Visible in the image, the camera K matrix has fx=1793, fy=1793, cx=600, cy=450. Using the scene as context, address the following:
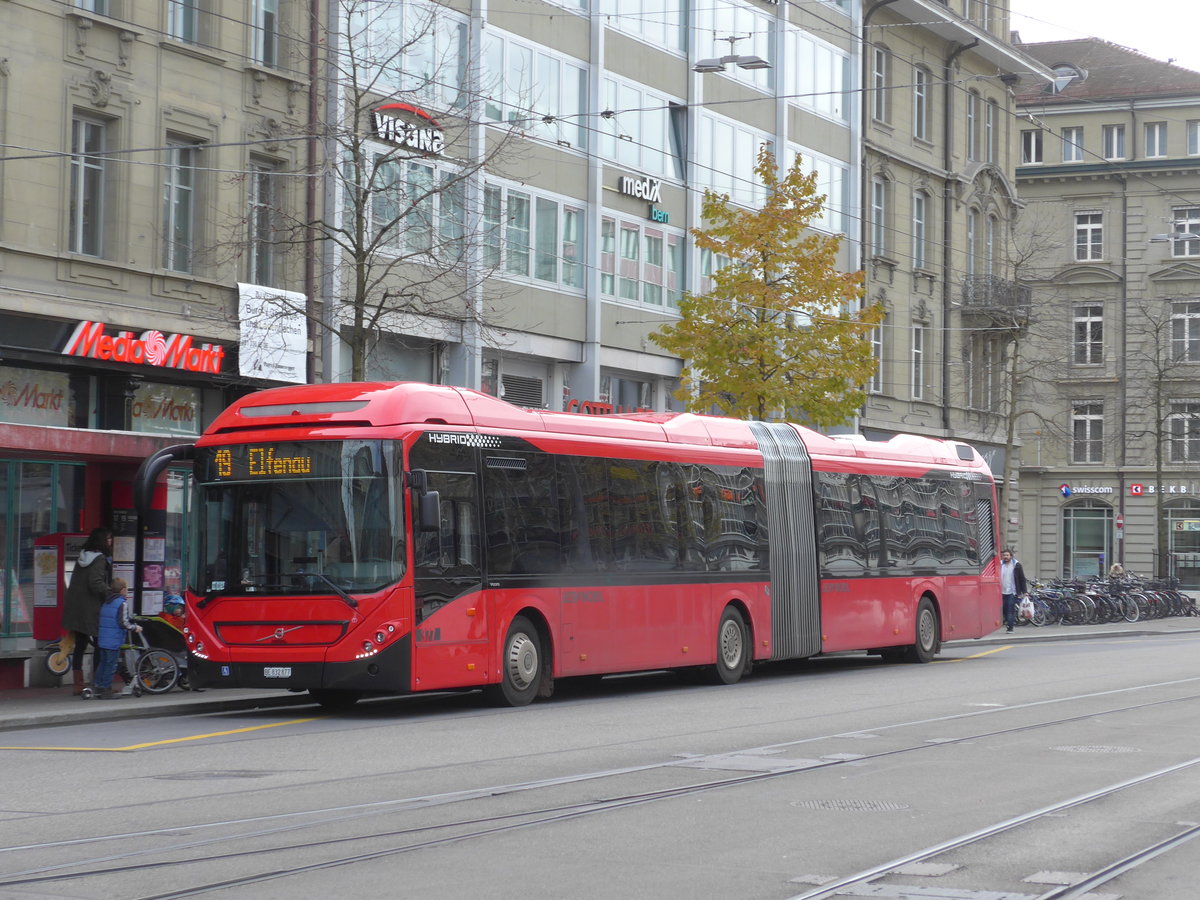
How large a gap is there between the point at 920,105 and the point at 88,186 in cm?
3075

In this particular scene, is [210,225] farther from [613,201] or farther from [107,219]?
[613,201]

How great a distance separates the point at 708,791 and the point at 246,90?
59.6 feet

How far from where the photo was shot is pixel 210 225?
2620 cm

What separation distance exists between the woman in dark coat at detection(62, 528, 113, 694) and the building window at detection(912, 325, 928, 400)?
108 feet

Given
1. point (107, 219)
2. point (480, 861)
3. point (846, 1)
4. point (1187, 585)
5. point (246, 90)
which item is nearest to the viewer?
point (480, 861)

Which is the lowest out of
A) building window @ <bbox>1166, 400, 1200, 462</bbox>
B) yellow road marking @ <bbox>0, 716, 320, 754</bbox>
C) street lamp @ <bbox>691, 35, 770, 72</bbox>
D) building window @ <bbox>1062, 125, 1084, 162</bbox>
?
yellow road marking @ <bbox>0, 716, 320, 754</bbox>

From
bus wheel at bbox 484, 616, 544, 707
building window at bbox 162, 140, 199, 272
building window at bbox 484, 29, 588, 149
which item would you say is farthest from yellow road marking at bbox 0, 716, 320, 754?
building window at bbox 484, 29, 588, 149

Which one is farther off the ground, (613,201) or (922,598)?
(613,201)

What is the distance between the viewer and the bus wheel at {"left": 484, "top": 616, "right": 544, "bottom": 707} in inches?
730

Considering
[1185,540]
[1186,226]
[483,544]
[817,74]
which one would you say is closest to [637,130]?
[817,74]

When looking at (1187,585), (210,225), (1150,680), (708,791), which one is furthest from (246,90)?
(1187,585)

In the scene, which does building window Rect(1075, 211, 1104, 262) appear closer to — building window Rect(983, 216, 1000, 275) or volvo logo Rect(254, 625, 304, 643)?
building window Rect(983, 216, 1000, 275)

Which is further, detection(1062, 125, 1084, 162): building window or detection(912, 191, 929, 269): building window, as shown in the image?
detection(1062, 125, 1084, 162): building window

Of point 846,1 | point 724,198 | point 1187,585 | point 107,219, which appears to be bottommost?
point 1187,585
